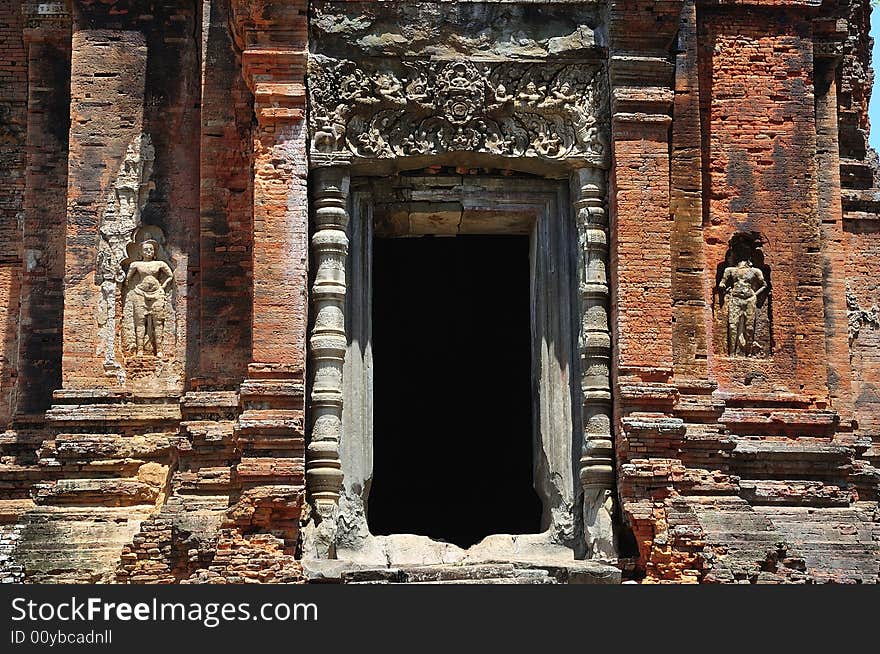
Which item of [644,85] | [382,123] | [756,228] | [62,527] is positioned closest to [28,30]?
[382,123]

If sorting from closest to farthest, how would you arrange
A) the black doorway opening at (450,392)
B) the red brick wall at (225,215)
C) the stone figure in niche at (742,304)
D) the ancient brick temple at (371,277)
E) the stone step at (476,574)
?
the stone step at (476,574) < the ancient brick temple at (371,277) < the red brick wall at (225,215) < the stone figure in niche at (742,304) < the black doorway opening at (450,392)

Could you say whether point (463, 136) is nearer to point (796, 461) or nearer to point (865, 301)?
point (796, 461)

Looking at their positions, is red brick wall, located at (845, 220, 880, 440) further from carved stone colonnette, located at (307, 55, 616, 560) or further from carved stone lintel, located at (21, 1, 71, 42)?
carved stone lintel, located at (21, 1, 71, 42)

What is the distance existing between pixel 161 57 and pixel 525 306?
212 inches

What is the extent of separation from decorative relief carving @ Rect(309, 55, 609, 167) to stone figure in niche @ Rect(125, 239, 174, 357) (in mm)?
2106

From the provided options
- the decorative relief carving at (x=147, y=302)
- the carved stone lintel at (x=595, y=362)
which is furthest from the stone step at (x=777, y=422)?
the decorative relief carving at (x=147, y=302)

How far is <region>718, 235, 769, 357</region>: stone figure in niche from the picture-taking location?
15.6 m

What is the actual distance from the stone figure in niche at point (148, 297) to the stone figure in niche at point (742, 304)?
5.31 meters

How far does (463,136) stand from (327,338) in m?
2.19

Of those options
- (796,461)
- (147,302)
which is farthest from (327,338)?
(796,461)

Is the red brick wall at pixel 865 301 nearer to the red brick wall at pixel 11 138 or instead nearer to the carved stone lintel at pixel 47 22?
the carved stone lintel at pixel 47 22

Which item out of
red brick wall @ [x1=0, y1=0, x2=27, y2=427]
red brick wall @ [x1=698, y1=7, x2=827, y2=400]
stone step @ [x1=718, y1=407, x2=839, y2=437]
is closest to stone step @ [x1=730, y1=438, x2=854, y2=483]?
stone step @ [x1=718, y1=407, x2=839, y2=437]

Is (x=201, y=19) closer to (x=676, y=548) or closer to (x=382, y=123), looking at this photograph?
(x=382, y=123)

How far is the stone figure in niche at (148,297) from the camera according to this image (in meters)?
15.4
